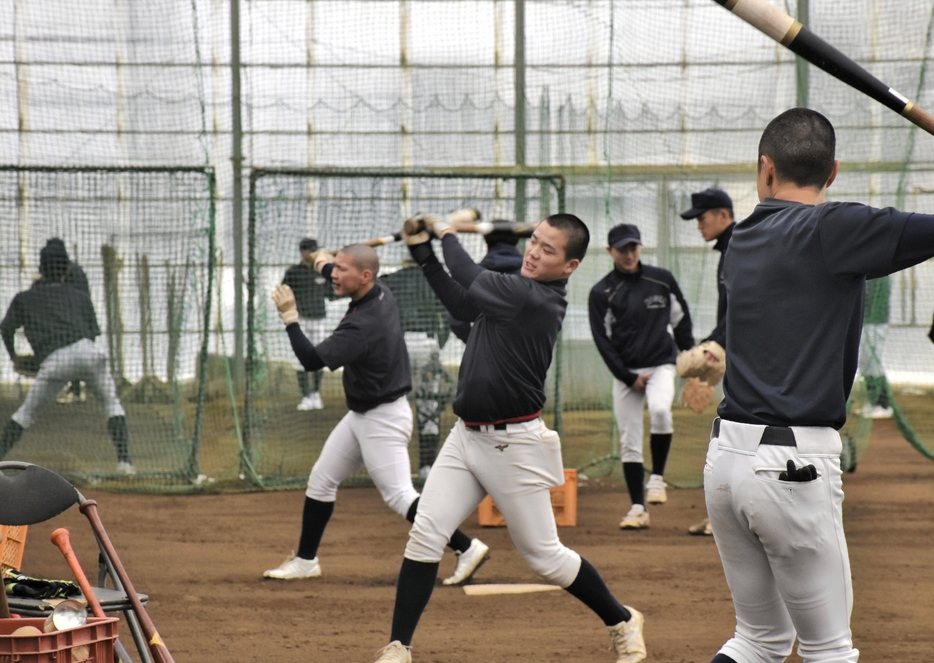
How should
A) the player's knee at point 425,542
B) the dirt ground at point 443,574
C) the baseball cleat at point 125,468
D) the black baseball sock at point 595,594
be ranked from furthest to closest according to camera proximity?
the baseball cleat at point 125,468
the dirt ground at point 443,574
the black baseball sock at point 595,594
the player's knee at point 425,542

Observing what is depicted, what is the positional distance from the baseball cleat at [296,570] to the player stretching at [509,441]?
2262mm

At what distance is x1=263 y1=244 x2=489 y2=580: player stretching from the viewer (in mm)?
6617

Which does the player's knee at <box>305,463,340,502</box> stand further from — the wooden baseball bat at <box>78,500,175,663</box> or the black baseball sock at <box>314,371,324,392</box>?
the black baseball sock at <box>314,371,324,392</box>

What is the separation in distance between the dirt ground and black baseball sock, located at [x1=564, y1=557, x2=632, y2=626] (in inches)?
14.8

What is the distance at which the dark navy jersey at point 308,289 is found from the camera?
448 inches

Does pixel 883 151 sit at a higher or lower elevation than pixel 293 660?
higher

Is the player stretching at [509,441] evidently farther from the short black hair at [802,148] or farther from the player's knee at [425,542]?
the short black hair at [802,148]

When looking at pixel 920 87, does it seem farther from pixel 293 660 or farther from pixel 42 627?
pixel 42 627

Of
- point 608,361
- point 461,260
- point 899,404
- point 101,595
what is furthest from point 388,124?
point 101,595

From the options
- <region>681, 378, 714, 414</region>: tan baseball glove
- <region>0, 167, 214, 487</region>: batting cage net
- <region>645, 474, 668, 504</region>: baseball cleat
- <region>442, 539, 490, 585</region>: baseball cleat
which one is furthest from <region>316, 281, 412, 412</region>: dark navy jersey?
<region>0, 167, 214, 487</region>: batting cage net

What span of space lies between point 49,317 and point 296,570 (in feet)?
15.9

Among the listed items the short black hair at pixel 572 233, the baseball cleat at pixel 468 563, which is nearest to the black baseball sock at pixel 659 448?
the baseball cleat at pixel 468 563

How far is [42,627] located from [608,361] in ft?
19.5

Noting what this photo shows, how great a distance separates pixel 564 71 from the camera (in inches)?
467
